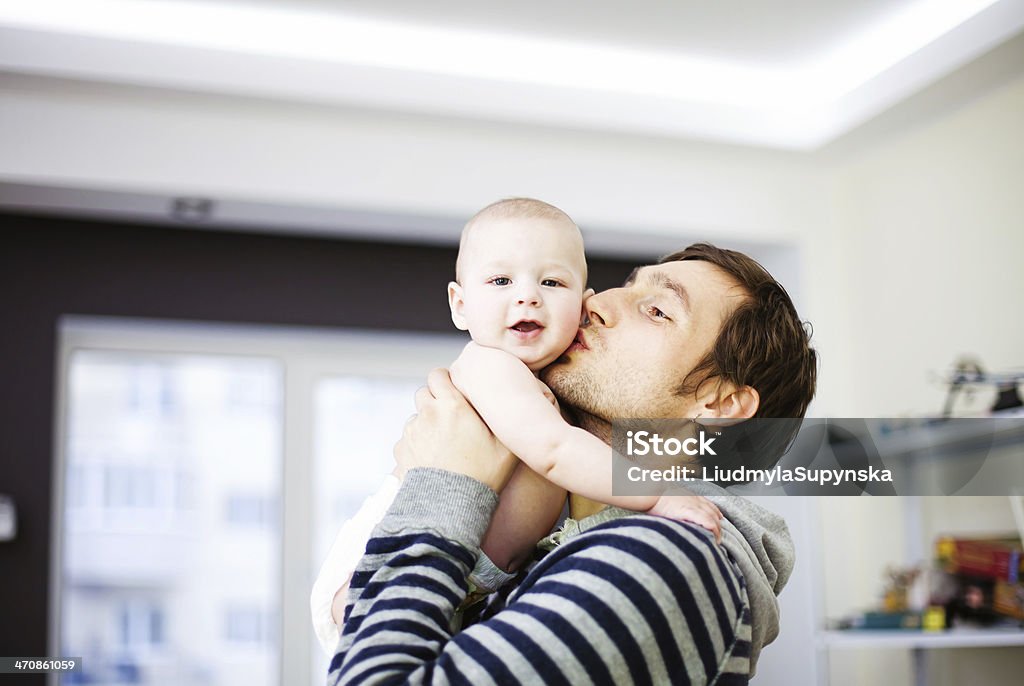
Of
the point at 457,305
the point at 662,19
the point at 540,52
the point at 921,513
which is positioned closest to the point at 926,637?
the point at 921,513

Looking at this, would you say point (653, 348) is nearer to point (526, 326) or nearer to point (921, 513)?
point (526, 326)

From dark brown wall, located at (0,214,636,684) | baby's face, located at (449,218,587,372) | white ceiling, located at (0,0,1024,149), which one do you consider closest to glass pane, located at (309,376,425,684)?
dark brown wall, located at (0,214,636,684)

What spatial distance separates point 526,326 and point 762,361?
0.94 feet

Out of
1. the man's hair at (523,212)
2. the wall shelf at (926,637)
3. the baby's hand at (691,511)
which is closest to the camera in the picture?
the baby's hand at (691,511)

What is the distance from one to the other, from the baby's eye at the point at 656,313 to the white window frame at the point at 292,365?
314cm

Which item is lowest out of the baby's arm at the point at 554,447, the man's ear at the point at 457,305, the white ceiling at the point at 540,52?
the baby's arm at the point at 554,447

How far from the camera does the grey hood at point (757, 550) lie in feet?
3.40

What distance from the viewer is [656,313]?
1190mm

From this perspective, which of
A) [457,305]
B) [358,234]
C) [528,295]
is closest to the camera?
[528,295]

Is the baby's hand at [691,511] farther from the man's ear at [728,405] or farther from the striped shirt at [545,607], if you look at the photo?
the man's ear at [728,405]

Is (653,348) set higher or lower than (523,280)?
lower

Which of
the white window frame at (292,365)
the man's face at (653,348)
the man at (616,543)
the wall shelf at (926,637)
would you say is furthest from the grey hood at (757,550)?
the white window frame at (292,365)

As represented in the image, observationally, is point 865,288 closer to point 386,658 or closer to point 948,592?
point 948,592

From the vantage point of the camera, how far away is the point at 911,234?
4031 millimetres
